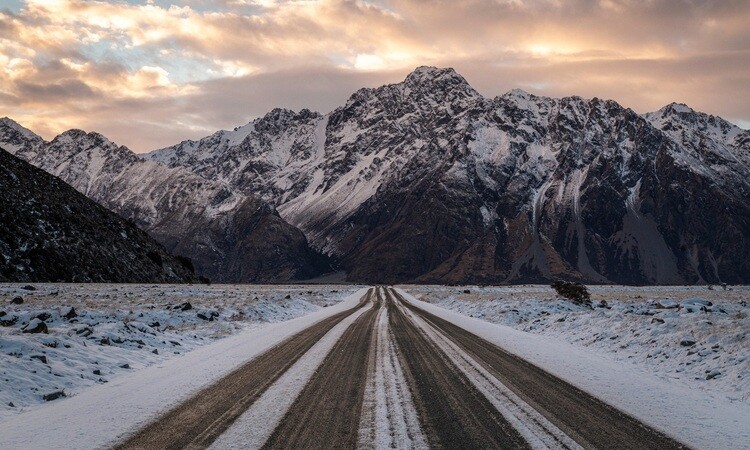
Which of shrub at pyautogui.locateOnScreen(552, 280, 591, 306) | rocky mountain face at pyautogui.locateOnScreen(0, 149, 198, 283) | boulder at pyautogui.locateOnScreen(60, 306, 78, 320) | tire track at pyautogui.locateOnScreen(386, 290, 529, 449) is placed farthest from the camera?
rocky mountain face at pyautogui.locateOnScreen(0, 149, 198, 283)

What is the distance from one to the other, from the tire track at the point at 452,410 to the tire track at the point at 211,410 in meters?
2.79

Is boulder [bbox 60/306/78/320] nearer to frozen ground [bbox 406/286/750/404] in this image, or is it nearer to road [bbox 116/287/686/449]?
road [bbox 116/287/686/449]

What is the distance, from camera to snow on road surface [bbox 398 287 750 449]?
7.27 metres

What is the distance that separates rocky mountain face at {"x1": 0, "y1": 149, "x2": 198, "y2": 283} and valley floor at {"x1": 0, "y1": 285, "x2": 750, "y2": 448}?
5199 centimetres

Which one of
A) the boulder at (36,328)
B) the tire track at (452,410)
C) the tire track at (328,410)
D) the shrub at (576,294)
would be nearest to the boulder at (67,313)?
the boulder at (36,328)

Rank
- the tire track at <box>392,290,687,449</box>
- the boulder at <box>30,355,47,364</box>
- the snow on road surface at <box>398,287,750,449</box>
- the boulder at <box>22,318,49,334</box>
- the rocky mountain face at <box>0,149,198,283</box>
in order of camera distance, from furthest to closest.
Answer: the rocky mountain face at <box>0,149,198,283</box>
the boulder at <box>22,318,49,334</box>
the boulder at <box>30,355,47,364</box>
the snow on road surface at <box>398,287,750,449</box>
the tire track at <box>392,290,687,449</box>

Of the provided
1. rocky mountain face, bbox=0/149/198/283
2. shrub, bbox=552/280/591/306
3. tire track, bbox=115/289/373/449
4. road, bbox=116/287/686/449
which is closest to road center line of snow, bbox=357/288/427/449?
road, bbox=116/287/686/449

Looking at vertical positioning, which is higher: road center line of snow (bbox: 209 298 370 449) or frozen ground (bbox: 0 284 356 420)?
road center line of snow (bbox: 209 298 370 449)

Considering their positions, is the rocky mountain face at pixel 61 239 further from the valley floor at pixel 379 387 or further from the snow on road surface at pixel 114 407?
the snow on road surface at pixel 114 407

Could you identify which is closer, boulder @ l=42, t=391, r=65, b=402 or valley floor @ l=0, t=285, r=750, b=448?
valley floor @ l=0, t=285, r=750, b=448

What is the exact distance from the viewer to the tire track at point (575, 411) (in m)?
6.78

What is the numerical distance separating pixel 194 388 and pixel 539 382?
6.70 metres

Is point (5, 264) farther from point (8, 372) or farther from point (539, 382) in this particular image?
point (539, 382)

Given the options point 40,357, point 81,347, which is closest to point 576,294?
point 81,347
